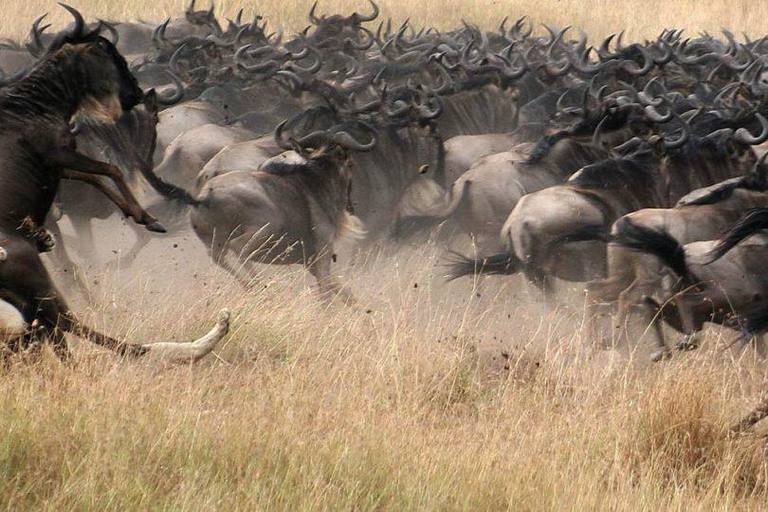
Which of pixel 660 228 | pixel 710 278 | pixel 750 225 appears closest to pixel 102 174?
pixel 750 225

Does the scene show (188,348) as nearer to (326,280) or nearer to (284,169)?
→ (326,280)

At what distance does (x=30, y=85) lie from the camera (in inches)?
260

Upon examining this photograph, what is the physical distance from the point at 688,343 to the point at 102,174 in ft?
12.8

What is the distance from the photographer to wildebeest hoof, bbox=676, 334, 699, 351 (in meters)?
8.28

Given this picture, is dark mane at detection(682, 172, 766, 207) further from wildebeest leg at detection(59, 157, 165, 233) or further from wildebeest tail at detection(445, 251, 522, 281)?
wildebeest leg at detection(59, 157, 165, 233)

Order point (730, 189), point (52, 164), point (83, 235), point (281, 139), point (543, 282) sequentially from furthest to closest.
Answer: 1. point (281, 139)
2. point (83, 235)
3. point (543, 282)
4. point (730, 189)
5. point (52, 164)

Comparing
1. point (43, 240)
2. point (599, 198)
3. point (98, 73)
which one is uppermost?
point (98, 73)

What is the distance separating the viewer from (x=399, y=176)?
12492mm

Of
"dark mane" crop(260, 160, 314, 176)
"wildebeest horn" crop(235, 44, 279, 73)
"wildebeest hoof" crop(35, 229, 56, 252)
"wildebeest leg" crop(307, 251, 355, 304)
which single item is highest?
"wildebeest hoof" crop(35, 229, 56, 252)

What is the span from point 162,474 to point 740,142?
8108 millimetres

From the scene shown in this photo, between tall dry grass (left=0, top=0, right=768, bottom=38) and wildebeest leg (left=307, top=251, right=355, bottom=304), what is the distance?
15619 millimetres

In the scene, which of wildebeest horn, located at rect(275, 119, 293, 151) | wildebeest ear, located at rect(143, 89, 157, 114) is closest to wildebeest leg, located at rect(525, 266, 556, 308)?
wildebeest horn, located at rect(275, 119, 293, 151)

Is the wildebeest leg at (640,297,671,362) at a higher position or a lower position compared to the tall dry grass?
higher

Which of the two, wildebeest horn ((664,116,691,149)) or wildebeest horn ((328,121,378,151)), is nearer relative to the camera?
wildebeest horn ((664,116,691,149))
